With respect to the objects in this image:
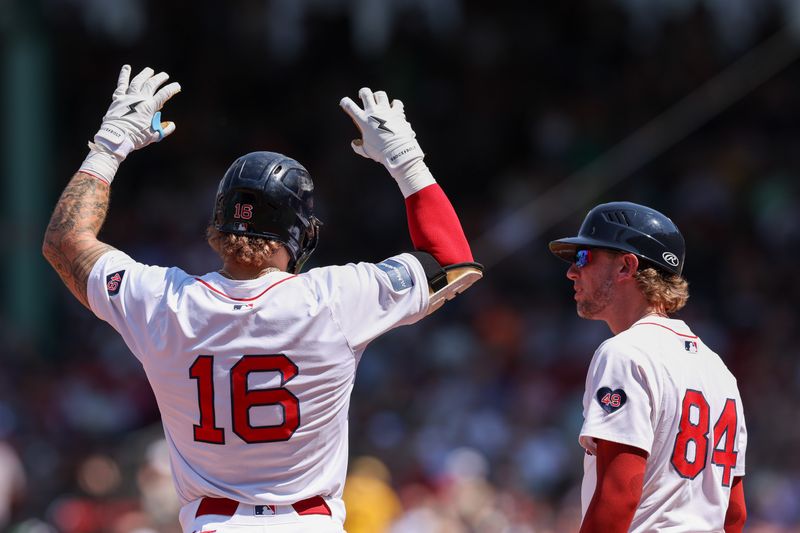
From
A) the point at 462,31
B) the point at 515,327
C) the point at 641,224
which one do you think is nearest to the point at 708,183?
the point at 515,327

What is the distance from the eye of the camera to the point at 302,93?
50.0 ft

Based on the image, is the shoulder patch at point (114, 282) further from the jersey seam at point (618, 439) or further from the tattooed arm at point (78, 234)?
the jersey seam at point (618, 439)

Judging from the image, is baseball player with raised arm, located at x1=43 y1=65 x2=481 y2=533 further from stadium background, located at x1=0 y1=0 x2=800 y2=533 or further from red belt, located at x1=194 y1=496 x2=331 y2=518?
stadium background, located at x1=0 y1=0 x2=800 y2=533

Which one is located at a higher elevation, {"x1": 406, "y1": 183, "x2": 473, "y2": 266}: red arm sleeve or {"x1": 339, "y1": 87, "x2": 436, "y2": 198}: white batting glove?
{"x1": 339, "y1": 87, "x2": 436, "y2": 198}: white batting glove

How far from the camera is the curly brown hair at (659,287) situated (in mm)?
3852

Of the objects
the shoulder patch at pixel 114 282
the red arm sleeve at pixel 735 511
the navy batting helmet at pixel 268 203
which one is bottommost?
the red arm sleeve at pixel 735 511

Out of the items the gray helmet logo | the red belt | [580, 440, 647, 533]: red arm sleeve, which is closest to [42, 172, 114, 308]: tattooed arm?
the red belt

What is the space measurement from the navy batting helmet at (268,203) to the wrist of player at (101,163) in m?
0.43

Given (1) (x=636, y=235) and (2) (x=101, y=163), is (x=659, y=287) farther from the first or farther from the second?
(2) (x=101, y=163)

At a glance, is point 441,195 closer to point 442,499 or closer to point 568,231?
point 442,499

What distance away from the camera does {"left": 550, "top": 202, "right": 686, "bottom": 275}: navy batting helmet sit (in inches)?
151

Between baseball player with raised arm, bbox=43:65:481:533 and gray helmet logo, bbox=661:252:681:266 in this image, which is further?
gray helmet logo, bbox=661:252:681:266

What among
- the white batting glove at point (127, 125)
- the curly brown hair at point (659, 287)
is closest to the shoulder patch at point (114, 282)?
the white batting glove at point (127, 125)

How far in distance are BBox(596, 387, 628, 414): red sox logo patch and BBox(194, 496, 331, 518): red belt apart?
2.74ft
